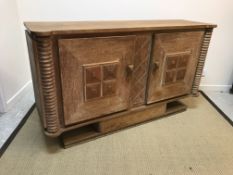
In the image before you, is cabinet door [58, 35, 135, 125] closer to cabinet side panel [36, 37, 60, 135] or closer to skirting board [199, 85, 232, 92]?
cabinet side panel [36, 37, 60, 135]

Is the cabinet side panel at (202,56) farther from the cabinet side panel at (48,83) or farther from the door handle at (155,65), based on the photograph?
the cabinet side panel at (48,83)

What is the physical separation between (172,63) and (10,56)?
1.25 metres

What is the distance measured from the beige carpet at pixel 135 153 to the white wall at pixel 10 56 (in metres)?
0.30

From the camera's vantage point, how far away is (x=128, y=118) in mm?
1389

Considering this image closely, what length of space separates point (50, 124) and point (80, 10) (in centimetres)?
99

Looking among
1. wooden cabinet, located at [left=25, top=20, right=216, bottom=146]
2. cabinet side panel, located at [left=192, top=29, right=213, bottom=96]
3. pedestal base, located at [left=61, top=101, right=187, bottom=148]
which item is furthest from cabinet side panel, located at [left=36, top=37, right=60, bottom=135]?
cabinet side panel, located at [left=192, top=29, right=213, bottom=96]

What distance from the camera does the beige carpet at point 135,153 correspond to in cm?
107

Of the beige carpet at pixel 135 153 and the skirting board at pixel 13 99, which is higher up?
the skirting board at pixel 13 99

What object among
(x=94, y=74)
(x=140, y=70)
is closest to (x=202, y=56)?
(x=140, y=70)

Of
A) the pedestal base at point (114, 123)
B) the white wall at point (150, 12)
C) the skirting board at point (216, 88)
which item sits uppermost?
the white wall at point (150, 12)

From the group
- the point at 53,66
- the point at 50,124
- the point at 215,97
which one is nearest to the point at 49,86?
the point at 53,66

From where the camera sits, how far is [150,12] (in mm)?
1695

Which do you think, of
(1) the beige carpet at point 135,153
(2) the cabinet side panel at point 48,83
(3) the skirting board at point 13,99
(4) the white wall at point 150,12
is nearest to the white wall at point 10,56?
(3) the skirting board at point 13,99

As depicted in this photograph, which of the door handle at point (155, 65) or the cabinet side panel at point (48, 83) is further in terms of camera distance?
the door handle at point (155, 65)
